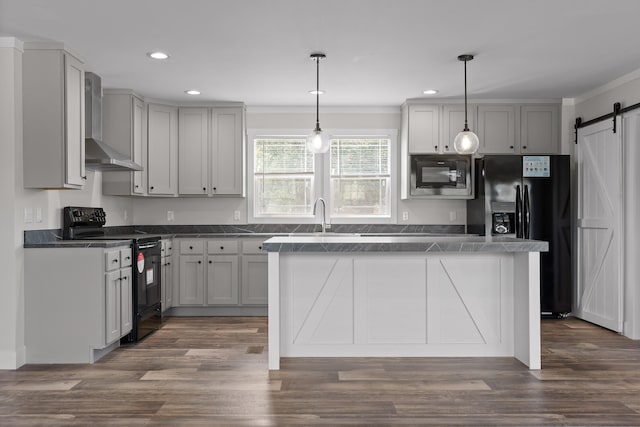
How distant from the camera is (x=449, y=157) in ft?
19.4

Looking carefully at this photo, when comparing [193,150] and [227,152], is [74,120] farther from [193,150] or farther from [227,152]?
[227,152]

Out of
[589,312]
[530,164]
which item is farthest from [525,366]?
[530,164]

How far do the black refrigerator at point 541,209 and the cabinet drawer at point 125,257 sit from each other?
3.59 meters

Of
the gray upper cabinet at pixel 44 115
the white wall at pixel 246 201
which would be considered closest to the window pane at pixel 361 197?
the white wall at pixel 246 201

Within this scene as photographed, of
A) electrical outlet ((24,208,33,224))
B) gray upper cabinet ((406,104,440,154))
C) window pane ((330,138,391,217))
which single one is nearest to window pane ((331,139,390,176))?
window pane ((330,138,391,217))

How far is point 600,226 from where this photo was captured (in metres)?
5.23

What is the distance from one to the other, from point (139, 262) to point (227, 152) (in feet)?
6.27

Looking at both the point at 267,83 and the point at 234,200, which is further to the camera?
the point at 234,200

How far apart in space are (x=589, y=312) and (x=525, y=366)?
85.5 inches

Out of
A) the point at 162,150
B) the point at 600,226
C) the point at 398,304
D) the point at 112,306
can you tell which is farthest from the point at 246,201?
the point at 600,226

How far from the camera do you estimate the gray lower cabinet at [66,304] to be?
392 cm

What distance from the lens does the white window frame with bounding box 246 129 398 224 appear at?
6.32 metres

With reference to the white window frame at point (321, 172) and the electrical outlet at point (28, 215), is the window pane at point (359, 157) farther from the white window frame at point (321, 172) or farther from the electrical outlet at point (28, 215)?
the electrical outlet at point (28, 215)

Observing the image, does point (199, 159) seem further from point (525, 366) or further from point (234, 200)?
point (525, 366)
